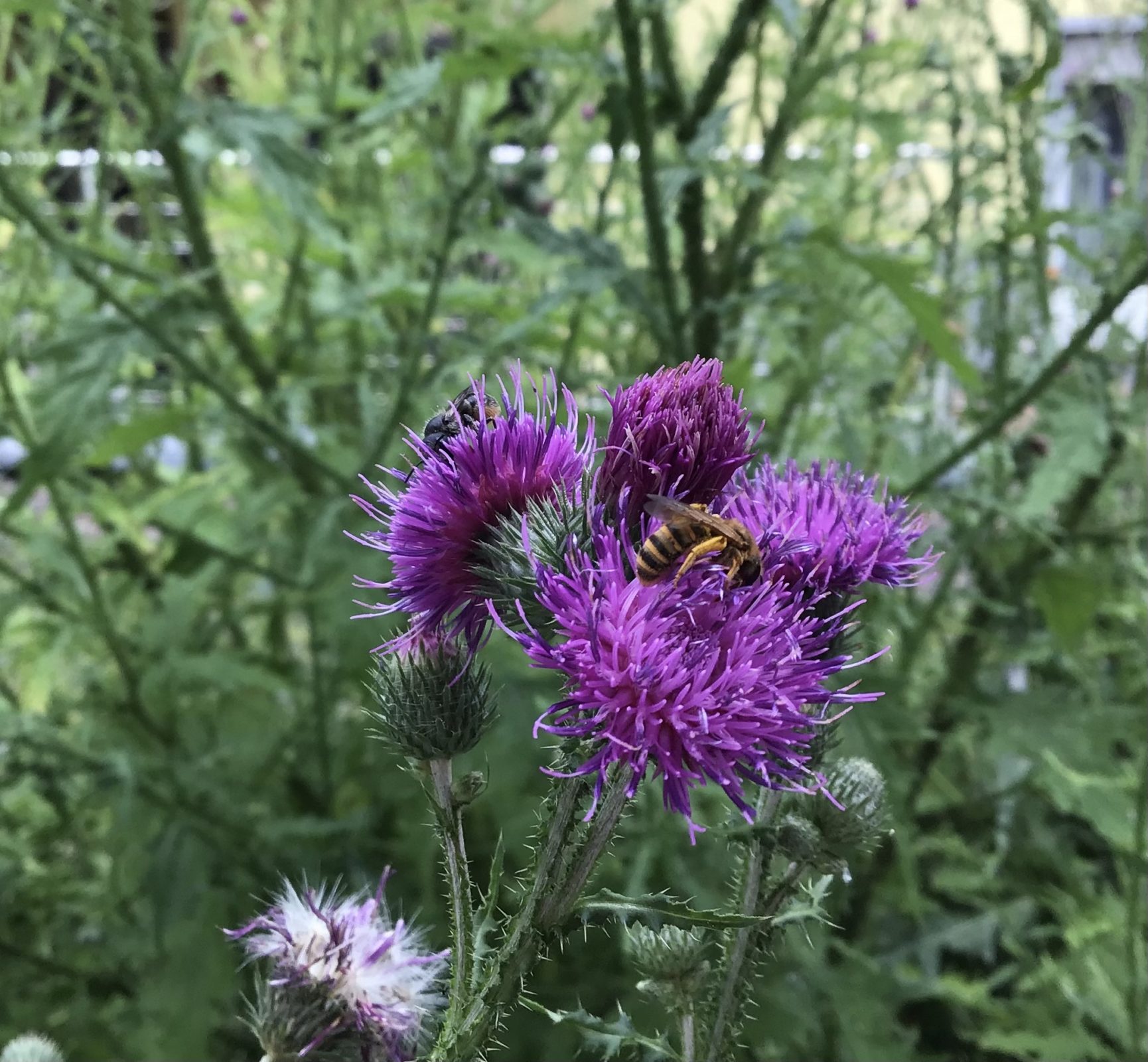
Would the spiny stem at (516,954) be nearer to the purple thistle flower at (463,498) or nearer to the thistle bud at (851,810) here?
the purple thistle flower at (463,498)

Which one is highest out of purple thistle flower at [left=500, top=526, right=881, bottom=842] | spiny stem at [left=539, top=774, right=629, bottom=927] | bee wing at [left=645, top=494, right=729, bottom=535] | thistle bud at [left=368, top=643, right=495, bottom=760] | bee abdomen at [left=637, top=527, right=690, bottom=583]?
bee wing at [left=645, top=494, right=729, bottom=535]

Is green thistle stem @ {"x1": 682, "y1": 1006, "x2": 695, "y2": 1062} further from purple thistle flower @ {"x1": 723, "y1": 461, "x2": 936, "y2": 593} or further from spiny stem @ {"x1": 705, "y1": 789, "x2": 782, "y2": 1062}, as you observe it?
purple thistle flower @ {"x1": 723, "y1": 461, "x2": 936, "y2": 593}

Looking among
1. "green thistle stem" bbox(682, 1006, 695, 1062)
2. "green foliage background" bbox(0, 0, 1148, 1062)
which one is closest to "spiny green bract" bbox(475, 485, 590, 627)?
"green thistle stem" bbox(682, 1006, 695, 1062)

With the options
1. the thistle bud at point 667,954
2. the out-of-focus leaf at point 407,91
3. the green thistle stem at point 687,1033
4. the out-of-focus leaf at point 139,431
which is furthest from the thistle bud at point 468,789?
the out-of-focus leaf at point 139,431

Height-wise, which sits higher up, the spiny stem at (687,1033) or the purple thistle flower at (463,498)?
the purple thistle flower at (463,498)

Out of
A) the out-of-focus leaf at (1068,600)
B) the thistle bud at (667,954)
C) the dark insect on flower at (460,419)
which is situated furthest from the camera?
the out-of-focus leaf at (1068,600)

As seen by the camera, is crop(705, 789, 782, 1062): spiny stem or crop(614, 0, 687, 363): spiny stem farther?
crop(614, 0, 687, 363): spiny stem

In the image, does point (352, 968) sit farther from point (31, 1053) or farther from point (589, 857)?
point (31, 1053)

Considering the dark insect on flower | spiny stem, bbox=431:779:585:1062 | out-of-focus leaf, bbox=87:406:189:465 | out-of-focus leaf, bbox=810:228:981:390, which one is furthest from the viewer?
out-of-focus leaf, bbox=87:406:189:465
